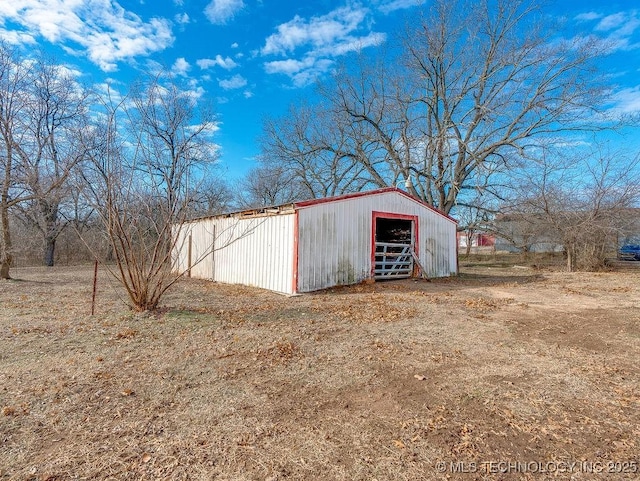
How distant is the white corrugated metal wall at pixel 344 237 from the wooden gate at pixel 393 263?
1.51ft

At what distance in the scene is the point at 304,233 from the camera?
8.76 meters

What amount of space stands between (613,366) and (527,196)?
15235mm

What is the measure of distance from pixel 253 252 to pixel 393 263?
4581 mm

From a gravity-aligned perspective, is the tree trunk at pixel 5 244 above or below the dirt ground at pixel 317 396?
above

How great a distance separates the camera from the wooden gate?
35.6 feet

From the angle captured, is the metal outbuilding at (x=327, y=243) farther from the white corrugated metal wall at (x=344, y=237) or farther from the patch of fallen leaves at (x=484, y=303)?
the patch of fallen leaves at (x=484, y=303)

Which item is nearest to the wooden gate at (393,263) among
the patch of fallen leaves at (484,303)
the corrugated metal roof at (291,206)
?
the corrugated metal roof at (291,206)

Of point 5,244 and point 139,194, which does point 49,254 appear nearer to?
point 5,244

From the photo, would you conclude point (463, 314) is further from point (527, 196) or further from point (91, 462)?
point (527, 196)

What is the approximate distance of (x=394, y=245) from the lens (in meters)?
11.1

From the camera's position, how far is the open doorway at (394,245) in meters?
10.8

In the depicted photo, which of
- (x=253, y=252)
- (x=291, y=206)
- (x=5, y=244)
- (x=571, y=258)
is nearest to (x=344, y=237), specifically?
(x=291, y=206)

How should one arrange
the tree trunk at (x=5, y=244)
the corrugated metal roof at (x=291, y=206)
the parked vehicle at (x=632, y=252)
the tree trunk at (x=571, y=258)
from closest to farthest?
1. the corrugated metal roof at (x=291, y=206)
2. the tree trunk at (x=5, y=244)
3. the tree trunk at (x=571, y=258)
4. the parked vehicle at (x=632, y=252)

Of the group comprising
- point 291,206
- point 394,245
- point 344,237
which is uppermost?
point 291,206
